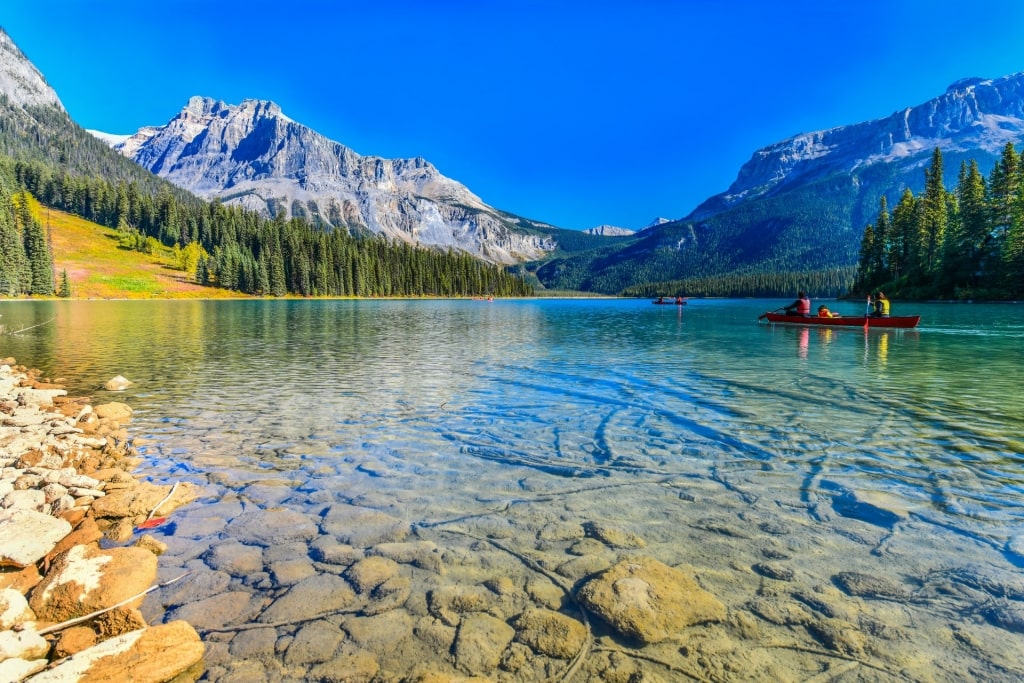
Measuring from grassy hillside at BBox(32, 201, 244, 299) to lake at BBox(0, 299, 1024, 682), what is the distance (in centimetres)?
12690

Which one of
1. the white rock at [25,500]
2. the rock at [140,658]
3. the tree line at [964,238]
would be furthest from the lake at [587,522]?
the tree line at [964,238]

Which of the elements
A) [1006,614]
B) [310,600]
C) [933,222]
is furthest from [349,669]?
[933,222]

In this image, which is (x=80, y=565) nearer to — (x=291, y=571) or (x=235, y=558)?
(x=235, y=558)

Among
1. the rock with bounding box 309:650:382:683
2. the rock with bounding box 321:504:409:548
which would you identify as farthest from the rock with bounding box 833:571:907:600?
the rock with bounding box 321:504:409:548

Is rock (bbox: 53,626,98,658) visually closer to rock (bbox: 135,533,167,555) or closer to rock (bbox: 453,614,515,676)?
rock (bbox: 135,533,167,555)

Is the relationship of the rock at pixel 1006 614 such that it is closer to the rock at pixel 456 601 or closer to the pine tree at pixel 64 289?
the rock at pixel 456 601

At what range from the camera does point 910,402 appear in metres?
16.7

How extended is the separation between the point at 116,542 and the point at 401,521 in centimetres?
405

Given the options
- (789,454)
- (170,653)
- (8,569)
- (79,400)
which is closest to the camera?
(170,653)

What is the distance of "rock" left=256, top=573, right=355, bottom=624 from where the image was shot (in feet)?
18.8

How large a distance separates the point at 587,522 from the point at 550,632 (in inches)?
112

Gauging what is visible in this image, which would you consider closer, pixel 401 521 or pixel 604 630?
pixel 604 630

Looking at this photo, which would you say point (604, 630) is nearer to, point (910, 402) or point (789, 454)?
point (789, 454)

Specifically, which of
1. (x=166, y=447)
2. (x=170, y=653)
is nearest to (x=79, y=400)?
(x=166, y=447)
